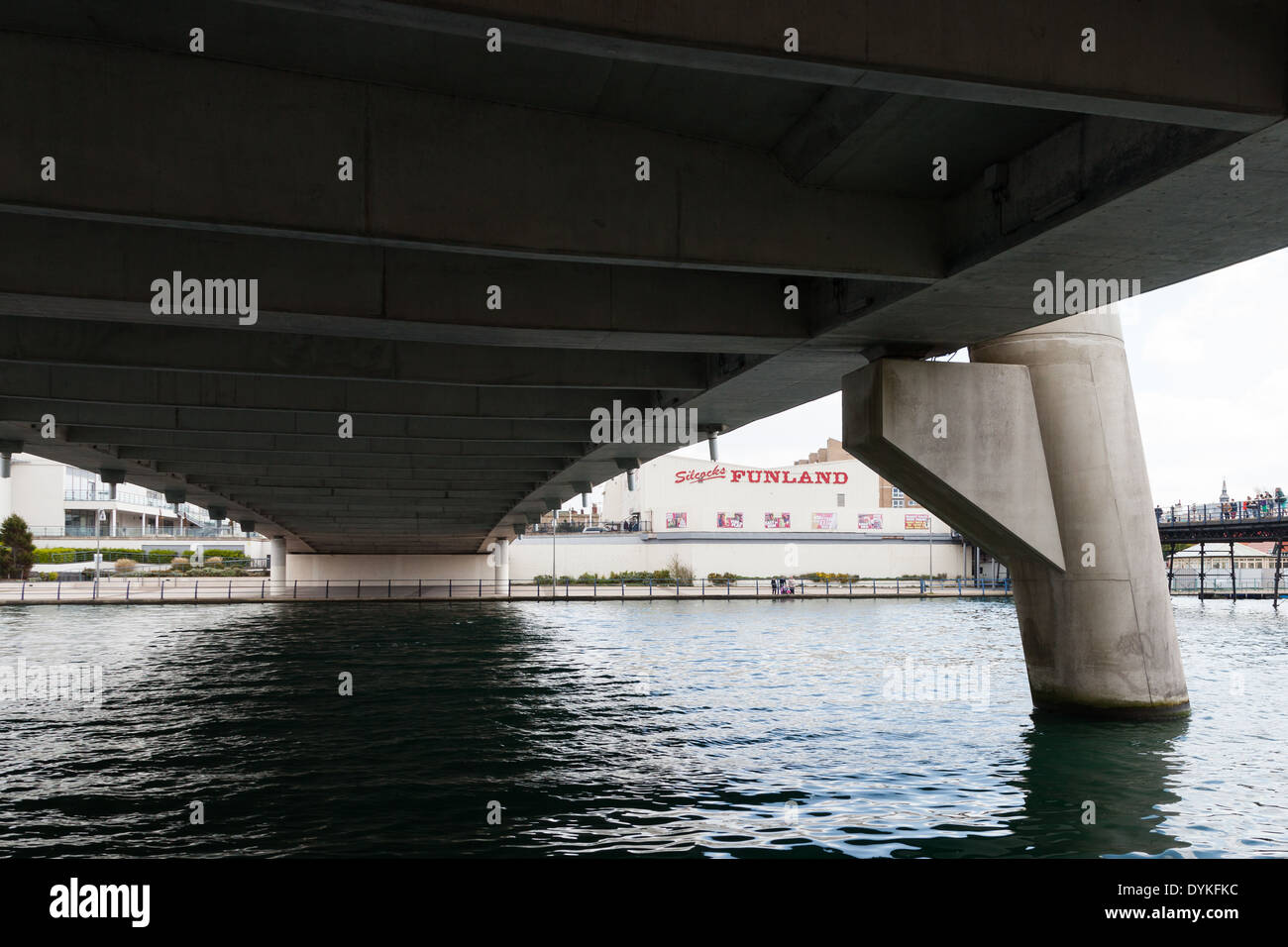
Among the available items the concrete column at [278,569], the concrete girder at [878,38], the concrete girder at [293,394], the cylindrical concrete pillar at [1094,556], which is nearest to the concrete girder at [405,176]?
the concrete girder at [878,38]

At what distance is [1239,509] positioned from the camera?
72500mm

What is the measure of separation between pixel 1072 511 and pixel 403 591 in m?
64.9

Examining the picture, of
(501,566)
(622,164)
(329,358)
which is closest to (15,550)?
(501,566)

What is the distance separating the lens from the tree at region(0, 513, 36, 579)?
92.5 meters

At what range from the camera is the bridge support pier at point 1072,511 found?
17906 millimetres

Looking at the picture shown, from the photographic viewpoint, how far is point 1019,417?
1817 centimetres

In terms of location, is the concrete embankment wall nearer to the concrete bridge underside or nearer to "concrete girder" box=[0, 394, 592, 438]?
"concrete girder" box=[0, 394, 592, 438]

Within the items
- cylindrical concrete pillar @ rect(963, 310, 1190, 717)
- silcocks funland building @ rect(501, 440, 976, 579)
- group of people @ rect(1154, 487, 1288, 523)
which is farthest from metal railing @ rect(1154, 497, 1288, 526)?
cylindrical concrete pillar @ rect(963, 310, 1190, 717)

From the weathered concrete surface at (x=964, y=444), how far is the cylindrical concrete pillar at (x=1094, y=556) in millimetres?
808

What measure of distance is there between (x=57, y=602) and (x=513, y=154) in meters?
70.3

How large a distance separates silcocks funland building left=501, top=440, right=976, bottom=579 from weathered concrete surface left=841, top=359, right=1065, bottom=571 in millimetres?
83897

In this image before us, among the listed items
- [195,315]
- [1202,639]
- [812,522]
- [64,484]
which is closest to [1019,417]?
[195,315]

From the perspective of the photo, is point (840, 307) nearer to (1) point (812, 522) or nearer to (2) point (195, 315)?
(2) point (195, 315)

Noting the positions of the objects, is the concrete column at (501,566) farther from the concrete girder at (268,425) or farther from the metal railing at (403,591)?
the concrete girder at (268,425)
